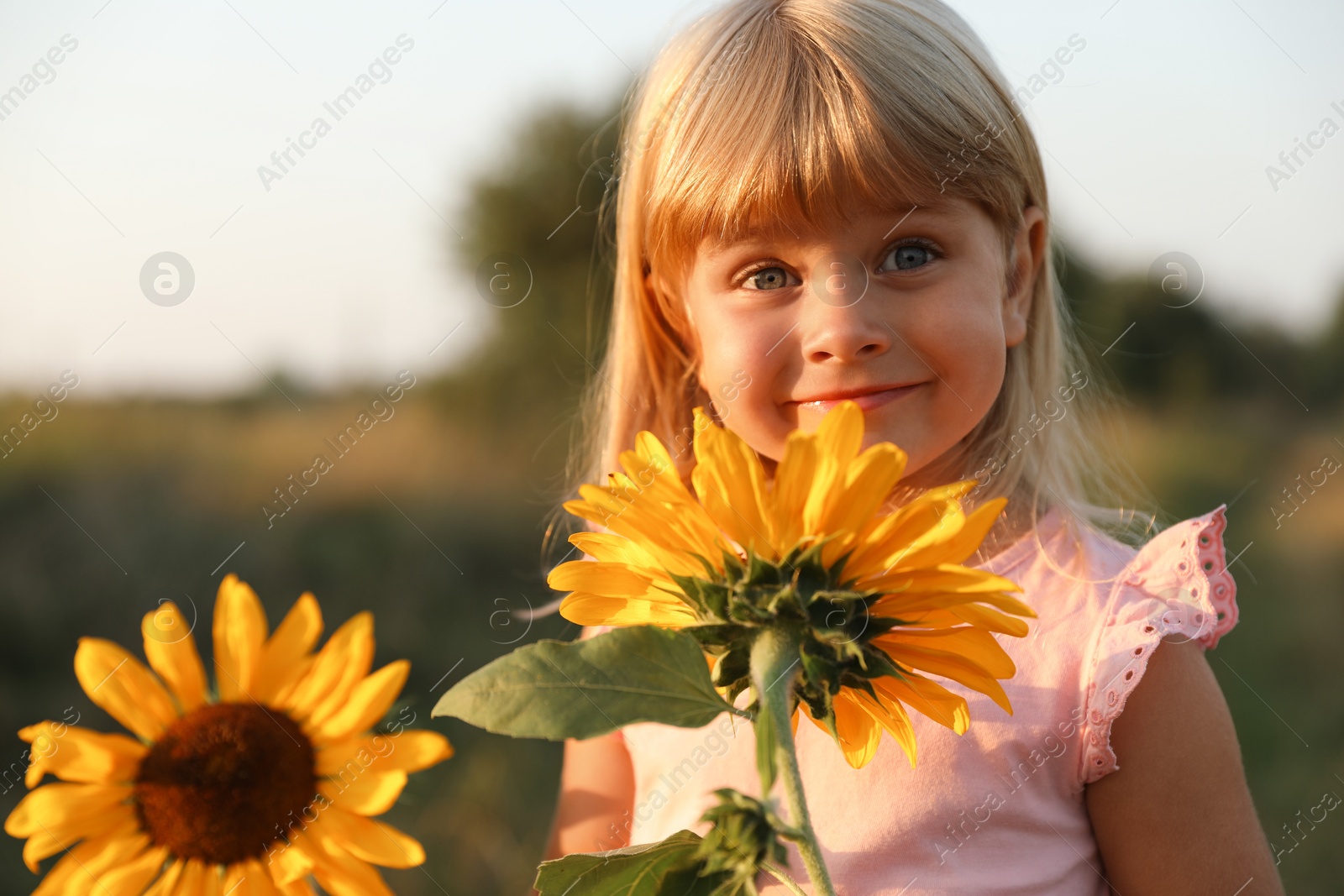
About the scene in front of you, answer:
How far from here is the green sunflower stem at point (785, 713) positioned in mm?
460

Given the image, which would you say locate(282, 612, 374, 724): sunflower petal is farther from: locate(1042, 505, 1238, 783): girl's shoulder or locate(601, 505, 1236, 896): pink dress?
locate(1042, 505, 1238, 783): girl's shoulder

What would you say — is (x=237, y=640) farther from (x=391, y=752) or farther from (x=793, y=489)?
(x=793, y=489)

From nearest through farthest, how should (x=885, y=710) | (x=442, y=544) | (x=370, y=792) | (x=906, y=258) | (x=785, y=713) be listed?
(x=785, y=713) → (x=885, y=710) → (x=370, y=792) → (x=906, y=258) → (x=442, y=544)

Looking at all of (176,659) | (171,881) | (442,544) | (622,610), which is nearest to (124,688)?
(176,659)

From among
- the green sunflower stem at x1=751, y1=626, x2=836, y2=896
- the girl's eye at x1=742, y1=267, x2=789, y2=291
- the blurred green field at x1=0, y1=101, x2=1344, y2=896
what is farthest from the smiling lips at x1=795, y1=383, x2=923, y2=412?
the blurred green field at x1=0, y1=101, x2=1344, y2=896

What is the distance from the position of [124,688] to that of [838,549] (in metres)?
0.57

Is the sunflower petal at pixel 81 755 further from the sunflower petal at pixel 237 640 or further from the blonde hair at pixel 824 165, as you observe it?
the blonde hair at pixel 824 165

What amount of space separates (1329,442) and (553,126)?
302 cm

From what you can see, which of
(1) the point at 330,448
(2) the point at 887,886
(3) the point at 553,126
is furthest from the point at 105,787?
(3) the point at 553,126

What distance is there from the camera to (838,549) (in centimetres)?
51

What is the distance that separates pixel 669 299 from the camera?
1.12 metres

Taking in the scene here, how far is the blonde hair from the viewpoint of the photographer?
2.91 feet

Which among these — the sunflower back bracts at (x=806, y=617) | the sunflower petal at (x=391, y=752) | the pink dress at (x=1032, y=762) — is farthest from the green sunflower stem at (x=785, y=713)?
the pink dress at (x=1032, y=762)

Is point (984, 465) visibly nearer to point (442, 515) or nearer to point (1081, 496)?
point (1081, 496)
